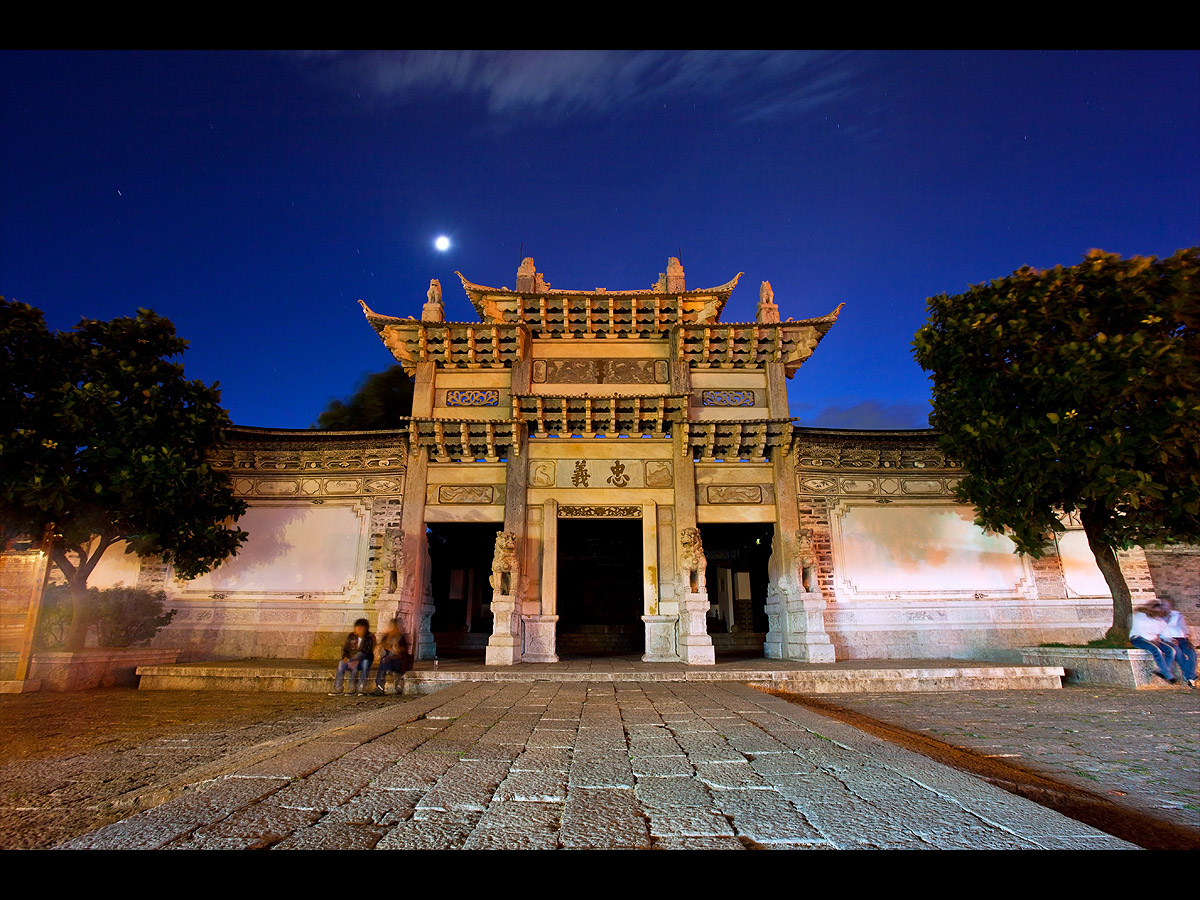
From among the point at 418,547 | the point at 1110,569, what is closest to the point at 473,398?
the point at 418,547

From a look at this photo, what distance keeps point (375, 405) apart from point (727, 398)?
16.6 meters

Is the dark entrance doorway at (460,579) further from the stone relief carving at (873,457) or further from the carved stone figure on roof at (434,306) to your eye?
the stone relief carving at (873,457)

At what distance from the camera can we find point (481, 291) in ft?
46.3

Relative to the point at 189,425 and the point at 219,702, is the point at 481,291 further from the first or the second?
the point at 219,702

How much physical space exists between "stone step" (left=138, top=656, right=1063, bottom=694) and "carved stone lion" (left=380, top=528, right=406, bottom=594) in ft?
7.67

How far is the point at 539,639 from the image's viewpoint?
12258mm

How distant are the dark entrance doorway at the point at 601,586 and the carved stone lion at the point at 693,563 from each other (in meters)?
5.12

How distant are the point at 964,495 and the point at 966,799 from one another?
10.3m

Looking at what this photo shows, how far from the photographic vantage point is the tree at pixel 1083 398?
28.8ft

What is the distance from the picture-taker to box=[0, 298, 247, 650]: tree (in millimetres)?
9156

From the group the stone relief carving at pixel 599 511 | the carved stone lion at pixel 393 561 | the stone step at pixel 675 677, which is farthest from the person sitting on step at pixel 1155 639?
the carved stone lion at pixel 393 561
